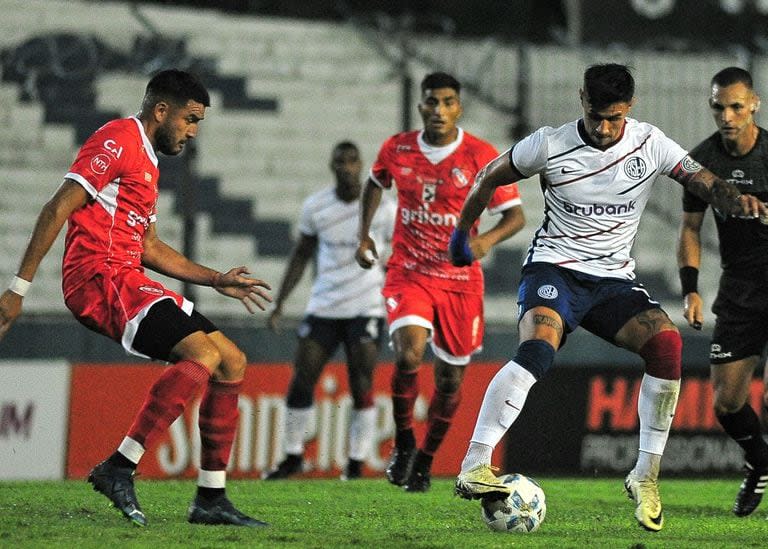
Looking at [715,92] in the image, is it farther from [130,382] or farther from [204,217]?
[204,217]

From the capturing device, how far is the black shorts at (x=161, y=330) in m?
6.05

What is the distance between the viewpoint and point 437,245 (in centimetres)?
868

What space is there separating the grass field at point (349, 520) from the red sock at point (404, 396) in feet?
1.46

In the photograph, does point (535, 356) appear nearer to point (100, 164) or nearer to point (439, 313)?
point (100, 164)

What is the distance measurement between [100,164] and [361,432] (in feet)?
16.1

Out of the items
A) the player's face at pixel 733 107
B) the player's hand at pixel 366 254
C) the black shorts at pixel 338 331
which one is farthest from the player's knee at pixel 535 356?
the black shorts at pixel 338 331

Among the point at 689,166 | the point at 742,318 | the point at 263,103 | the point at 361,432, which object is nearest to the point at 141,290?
the point at 689,166

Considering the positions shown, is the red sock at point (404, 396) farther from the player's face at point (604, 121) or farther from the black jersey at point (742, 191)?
the player's face at point (604, 121)

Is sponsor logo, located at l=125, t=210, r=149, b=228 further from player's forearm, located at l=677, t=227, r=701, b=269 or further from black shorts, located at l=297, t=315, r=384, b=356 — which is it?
black shorts, located at l=297, t=315, r=384, b=356

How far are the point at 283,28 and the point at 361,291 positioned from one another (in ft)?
26.4

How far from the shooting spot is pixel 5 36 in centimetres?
1526

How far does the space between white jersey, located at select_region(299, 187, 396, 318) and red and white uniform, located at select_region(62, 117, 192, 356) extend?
4.31m

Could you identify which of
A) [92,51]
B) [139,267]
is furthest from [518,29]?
[139,267]

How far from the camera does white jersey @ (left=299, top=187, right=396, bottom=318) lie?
10.5 m
